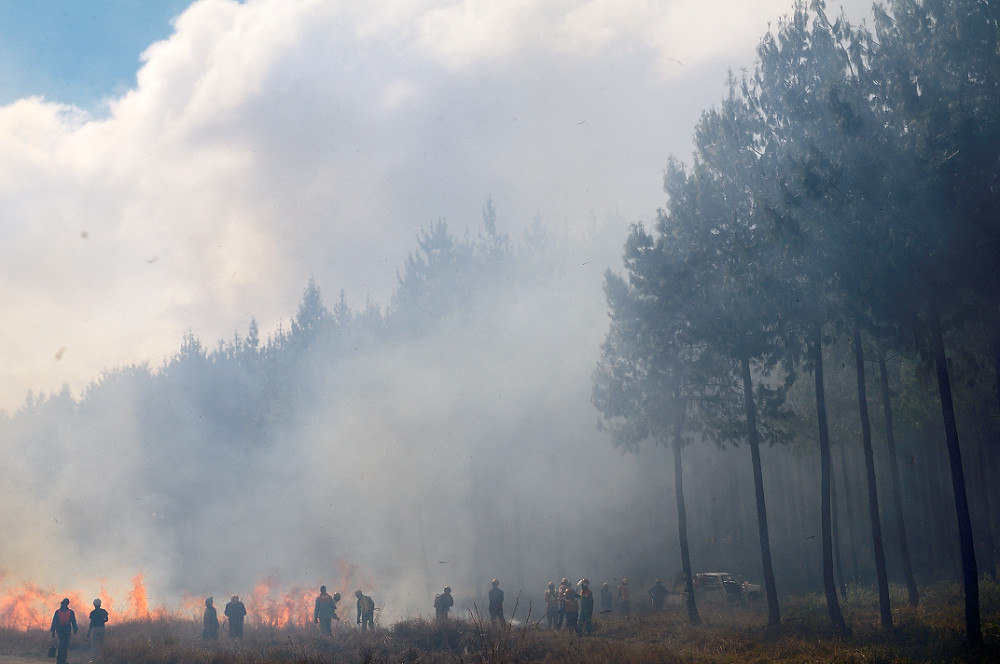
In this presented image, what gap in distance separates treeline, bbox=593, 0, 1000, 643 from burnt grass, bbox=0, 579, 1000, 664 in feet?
3.77

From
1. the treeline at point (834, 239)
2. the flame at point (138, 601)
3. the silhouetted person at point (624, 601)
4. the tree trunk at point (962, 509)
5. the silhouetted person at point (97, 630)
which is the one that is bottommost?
the silhouetted person at point (624, 601)

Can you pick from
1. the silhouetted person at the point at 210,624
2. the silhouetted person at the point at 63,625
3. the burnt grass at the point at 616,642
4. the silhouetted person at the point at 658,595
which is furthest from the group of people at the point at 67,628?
the silhouetted person at the point at 658,595

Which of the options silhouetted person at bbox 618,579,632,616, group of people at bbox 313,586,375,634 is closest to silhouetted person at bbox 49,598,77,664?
group of people at bbox 313,586,375,634

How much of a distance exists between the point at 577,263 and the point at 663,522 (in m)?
20.3

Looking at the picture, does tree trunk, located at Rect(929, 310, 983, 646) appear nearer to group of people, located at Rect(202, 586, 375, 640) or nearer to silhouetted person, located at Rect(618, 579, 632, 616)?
silhouetted person, located at Rect(618, 579, 632, 616)

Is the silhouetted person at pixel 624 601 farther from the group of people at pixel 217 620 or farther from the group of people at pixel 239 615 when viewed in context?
the group of people at pixel 217 620

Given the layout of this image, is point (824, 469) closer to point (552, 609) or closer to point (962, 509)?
point (962, 509)

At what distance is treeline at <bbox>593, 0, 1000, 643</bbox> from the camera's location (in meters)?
14.2

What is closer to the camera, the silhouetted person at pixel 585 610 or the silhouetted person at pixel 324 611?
the silhouetted person at pixel 585 610

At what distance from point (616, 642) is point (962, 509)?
880 centimetres

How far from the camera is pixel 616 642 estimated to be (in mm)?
18344

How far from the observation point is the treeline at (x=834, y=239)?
46.7 ft

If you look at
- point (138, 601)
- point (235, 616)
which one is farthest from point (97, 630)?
point (138, 601)

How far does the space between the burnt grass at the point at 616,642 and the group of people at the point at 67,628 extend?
304mm
